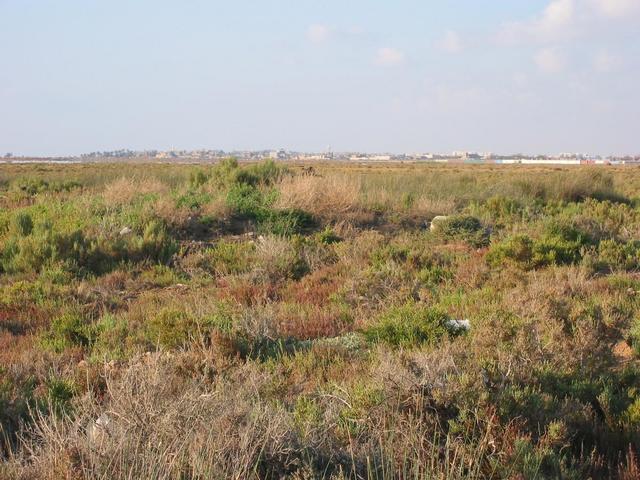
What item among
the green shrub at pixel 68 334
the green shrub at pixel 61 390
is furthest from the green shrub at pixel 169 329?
the green shrub at pixel 61 390

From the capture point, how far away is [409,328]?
6473 mm

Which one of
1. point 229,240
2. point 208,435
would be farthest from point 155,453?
point 229,240

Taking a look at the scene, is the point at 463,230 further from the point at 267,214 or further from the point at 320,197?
the point at 267,214

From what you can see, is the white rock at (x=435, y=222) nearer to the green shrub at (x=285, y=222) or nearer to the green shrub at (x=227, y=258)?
the green shrub at (x=285, y=222)

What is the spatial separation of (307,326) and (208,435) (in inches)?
154

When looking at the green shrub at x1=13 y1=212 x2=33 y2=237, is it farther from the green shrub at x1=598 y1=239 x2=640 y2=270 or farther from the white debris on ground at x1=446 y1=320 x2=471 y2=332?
the green shrub at x1=598 y1=239 x2=640 y2=270

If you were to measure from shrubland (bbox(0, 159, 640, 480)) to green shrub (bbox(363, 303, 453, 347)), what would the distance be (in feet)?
0.08

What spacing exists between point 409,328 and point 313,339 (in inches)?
41.6

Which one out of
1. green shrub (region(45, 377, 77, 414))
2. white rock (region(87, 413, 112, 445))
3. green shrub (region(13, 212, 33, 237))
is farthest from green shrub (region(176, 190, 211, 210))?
white rock (region(87, 413, 112, 445))

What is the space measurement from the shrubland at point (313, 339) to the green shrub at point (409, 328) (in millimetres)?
24

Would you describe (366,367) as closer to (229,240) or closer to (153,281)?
(153,281)

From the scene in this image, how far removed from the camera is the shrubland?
3.60 metres

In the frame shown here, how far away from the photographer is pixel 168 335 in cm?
638

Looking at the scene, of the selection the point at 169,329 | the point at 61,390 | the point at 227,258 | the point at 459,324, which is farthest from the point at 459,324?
the point at 227,258
